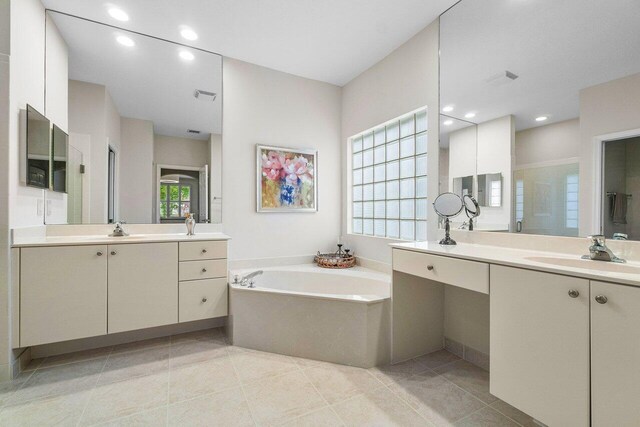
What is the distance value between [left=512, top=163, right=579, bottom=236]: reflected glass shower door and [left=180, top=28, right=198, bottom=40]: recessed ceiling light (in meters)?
2.63

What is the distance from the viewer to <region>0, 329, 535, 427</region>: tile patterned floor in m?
1.44

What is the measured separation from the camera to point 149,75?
98.7 inches

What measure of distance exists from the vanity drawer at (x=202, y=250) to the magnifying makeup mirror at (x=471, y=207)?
184 cm

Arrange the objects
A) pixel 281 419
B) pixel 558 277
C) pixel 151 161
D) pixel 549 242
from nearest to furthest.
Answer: pixel 558 277 → pixel 281 419 → pixel 549 242 → pixel 151 161

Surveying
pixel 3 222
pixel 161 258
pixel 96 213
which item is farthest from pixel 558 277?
pixel 96 213

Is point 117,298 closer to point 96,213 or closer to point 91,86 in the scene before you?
point 96,213

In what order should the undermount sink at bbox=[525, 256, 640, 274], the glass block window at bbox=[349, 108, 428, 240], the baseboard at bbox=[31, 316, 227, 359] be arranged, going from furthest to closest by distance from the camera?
the glass block window at bbox=[349, 108, 428, 240]
the baseboard at bbox=[31, 316, 227, 359]
the undermount sink at bbox=[525, 256, 640, 274]

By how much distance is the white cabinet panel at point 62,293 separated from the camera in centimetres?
174

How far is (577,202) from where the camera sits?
1481 millimetres

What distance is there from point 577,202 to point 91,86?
338 cm

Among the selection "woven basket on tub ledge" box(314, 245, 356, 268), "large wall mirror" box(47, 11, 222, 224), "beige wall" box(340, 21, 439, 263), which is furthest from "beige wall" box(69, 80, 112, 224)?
"beige wall" box(340, 21, 439, 263)

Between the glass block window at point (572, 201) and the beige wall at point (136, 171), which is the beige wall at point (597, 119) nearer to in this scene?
the glass block window at point (572, 201)

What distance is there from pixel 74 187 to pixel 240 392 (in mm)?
1997

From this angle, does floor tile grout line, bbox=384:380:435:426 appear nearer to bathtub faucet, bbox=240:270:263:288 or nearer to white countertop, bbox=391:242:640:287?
white countertop, bbox=391:242:640:287
